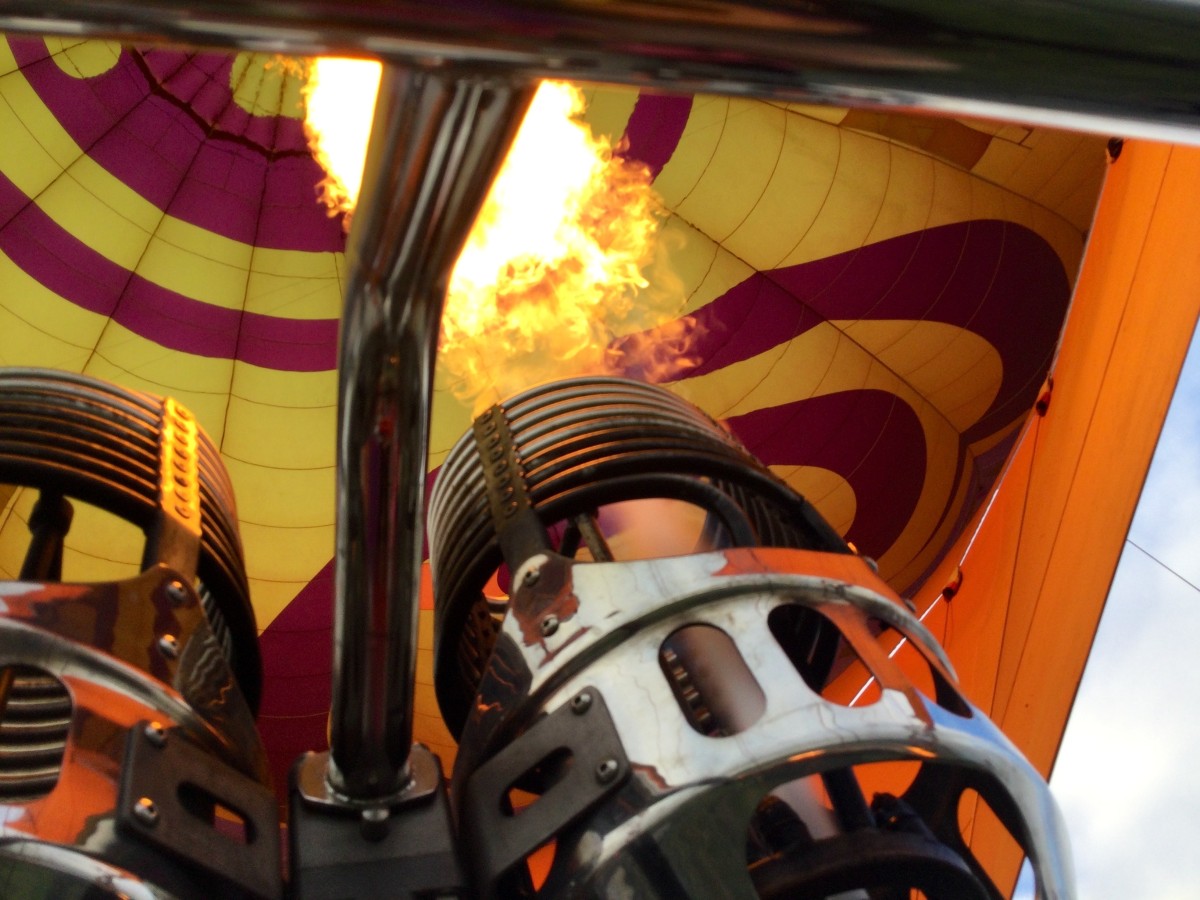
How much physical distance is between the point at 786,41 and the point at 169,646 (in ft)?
3.00

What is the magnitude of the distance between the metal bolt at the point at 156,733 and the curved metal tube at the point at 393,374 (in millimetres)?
113

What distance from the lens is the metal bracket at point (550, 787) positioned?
1.04 m

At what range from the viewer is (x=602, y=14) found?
10.9 inches

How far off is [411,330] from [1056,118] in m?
0.36

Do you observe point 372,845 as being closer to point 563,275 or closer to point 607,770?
point 607,770

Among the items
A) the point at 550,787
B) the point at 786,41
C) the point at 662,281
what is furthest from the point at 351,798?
the point at 662,281

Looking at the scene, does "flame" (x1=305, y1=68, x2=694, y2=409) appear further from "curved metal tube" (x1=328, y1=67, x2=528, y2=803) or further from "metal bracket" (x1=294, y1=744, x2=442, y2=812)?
"curved metal tube" (x1=328, y1=67, x2=528, y2=803)

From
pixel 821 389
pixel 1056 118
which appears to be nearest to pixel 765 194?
pixel 821 389

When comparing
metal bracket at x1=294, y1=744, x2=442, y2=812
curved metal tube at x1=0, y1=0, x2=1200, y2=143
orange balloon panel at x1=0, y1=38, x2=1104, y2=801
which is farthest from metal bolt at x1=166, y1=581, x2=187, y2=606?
orange balloon panel at x1=0, y1=38, x2=1104, y2=801

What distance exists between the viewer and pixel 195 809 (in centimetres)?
101

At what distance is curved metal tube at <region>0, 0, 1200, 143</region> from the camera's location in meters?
0.27

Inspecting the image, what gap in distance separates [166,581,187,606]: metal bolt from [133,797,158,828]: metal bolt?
24cm

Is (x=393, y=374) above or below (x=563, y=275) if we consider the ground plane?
below

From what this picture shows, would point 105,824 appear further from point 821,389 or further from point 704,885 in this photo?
point 821,389
